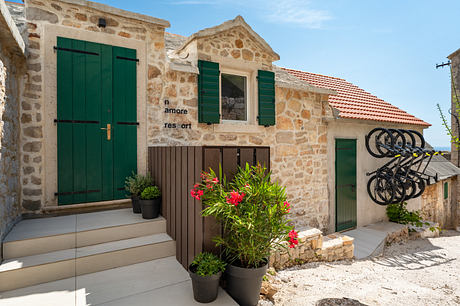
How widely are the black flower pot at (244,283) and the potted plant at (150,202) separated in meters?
1.67

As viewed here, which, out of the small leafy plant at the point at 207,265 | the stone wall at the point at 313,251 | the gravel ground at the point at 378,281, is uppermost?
the small leafy plant at the point at 207,265

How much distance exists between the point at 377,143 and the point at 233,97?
14.9 ft

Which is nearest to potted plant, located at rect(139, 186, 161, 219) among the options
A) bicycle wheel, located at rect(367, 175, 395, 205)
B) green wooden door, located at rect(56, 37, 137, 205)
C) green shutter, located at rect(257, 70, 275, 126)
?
green wooden door, located at rect(56, 37, 137, 205)

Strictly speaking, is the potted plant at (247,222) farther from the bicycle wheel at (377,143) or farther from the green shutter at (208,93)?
the bicycle wheel at (377,143)

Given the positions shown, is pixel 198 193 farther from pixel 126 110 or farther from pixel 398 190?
pixel 398 190

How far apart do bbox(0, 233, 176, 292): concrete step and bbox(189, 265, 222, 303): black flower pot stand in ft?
3.46

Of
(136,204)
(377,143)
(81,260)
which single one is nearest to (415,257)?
(377,143)

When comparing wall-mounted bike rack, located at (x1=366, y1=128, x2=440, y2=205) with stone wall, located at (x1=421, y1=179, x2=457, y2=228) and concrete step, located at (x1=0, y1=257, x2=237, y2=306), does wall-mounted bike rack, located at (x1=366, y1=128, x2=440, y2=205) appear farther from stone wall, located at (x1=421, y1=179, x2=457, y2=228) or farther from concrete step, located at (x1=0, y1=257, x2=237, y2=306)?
concrete step, located at (x1=0, y1=257, x2=237, y2=306)

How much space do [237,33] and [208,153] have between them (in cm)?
376

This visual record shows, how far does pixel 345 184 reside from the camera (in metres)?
6.96

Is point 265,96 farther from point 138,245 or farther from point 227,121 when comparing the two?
point 138,245

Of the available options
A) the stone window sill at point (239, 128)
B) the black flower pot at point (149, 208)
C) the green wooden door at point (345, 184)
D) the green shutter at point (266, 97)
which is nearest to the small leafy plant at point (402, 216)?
the green wooden door at point (345, 184)

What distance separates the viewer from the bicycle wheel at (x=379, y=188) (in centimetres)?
699

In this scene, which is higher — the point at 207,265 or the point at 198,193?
the point at 198,193
